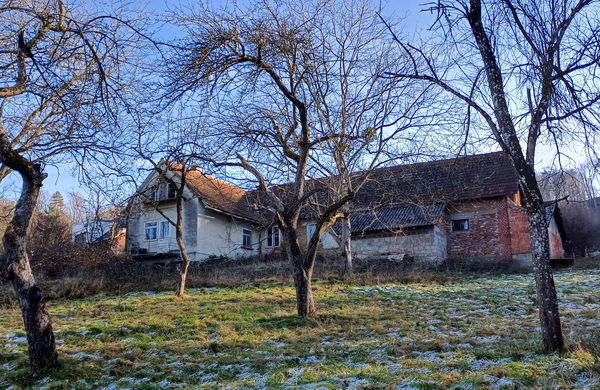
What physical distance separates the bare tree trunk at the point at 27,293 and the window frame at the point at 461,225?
22.9 meters

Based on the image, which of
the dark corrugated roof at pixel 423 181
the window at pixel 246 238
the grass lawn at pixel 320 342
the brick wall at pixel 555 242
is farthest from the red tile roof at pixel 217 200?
the brick wall at pixel 555 242

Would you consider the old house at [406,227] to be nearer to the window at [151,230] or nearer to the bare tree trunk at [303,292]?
the window at [151,230]

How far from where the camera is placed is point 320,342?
9.59m

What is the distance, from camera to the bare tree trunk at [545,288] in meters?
7.27

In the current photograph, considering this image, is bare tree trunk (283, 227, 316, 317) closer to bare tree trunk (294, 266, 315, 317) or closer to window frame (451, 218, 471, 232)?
bare tree trunk (294, 266, 315, 317)

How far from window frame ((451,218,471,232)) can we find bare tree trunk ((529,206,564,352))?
Answer: 66.9ft

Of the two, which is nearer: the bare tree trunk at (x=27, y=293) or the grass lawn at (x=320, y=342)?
the grass lawn at (x=320, y=342)

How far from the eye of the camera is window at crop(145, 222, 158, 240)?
3100 cm

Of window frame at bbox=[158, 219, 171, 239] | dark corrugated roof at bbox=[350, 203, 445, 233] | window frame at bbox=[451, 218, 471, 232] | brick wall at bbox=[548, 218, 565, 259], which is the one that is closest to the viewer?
dark corrugated roof at bbox=[350, 203, 445, 233]

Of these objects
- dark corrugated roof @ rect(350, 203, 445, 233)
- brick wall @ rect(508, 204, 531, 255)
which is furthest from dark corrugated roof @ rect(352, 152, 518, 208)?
brick wall @ rect(508, 204, 531, 255)

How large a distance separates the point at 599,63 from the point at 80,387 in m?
8.85

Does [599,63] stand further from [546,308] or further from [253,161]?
[253,161]

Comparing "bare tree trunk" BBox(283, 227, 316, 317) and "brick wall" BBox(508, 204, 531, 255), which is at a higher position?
"brick wall" BBox(508, 204, 531, 255)

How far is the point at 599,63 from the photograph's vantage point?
745 cm
